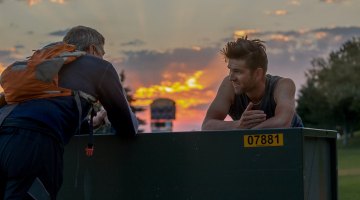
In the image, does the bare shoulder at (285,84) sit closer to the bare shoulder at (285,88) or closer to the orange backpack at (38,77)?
the bare shoulder at (285,88)

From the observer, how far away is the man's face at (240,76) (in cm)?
501

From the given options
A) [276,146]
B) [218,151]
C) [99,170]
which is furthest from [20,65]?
[276,146]

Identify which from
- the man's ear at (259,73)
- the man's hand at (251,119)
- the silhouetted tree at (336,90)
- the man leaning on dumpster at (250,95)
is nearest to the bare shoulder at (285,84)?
the man leaning on dumpster at (250,95)

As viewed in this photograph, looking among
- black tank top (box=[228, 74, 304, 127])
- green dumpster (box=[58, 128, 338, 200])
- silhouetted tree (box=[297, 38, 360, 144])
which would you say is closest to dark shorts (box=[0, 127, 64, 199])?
green dumpster (box=[58, 128, 338, 200])

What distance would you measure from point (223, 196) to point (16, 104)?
49.5 inches

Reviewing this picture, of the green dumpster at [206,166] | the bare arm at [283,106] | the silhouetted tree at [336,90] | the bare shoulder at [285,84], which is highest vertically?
the silhouetted tree at [336,90]

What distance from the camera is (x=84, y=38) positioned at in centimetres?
441

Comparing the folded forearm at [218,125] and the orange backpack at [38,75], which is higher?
the orange backpack at [38,75]

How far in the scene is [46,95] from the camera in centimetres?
408

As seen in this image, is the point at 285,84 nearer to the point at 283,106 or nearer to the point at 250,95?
the point at 250,95

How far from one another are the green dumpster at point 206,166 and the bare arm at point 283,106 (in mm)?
337

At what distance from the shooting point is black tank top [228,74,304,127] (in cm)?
538

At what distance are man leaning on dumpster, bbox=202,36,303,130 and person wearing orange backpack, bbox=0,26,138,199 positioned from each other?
0.91 metres

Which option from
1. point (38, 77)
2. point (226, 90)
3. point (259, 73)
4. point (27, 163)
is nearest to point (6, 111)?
point (38, 77)
